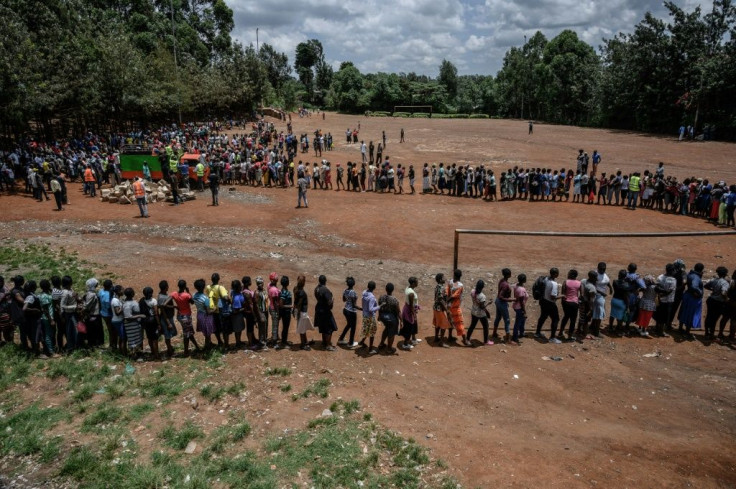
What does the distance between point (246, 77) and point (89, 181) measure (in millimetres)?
36355

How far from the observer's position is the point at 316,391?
812 cm

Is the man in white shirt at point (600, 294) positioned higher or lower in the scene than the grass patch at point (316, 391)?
higher

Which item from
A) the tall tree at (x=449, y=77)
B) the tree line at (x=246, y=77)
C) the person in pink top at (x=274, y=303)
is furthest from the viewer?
the tall tree at (x=449, y=77)

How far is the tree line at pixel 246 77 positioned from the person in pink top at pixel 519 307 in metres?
25.3

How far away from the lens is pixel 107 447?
21.9 ft

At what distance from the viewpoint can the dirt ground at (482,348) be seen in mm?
6863

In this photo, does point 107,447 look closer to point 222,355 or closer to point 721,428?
point 222,355

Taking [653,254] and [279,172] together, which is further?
[279,172]

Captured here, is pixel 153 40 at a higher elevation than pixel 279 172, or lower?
higher

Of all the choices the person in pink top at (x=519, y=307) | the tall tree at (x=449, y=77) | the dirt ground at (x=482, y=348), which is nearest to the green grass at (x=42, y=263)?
the dirt ground at (x=482, y=348)

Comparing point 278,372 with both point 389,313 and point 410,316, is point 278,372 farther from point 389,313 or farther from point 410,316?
point 410,316

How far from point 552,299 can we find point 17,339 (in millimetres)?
11293

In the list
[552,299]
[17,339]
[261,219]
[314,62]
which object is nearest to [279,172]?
[261,219]

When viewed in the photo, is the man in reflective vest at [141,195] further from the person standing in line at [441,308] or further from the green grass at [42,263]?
the person standing in line at [441,308]
